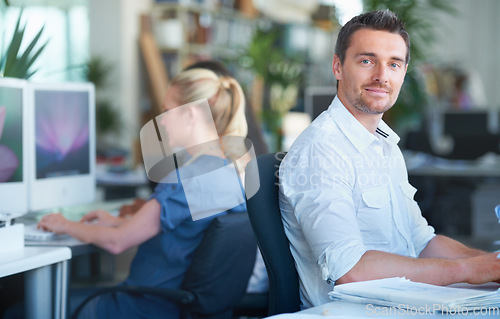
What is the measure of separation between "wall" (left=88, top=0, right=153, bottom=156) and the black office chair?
4.66 metres

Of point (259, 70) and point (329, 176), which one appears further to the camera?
point (259, 70)

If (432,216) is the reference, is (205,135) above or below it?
above

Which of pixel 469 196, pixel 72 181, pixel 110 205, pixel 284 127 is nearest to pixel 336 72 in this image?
pixel 72 181

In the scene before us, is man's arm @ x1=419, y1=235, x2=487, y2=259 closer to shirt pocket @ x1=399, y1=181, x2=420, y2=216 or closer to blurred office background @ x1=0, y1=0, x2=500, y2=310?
shirt pocket @ x1=399, y1=181, x2=420, y2=216

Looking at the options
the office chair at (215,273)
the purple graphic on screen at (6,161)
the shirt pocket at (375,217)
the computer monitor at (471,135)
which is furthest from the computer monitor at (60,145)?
the computer monitor at (471,135)

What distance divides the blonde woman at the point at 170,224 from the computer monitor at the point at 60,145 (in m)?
0.34

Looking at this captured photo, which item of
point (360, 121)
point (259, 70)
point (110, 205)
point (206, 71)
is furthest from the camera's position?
point (259, 70)

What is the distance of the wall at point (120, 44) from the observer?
6016mm

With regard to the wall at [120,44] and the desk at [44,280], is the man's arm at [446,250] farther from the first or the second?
the wall at [120,44]

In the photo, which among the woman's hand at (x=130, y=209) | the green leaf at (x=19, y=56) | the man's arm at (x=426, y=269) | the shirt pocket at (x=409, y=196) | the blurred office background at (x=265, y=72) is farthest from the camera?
the blurred office background at (x=265, y=72)

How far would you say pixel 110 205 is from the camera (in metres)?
2.82

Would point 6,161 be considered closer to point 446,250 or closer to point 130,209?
point 130,209

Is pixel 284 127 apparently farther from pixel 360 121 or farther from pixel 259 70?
pixel 360 121

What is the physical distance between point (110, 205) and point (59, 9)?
4.47 metres
